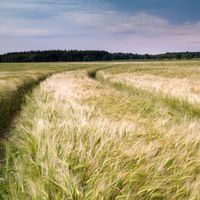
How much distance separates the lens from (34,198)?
8.80 ft

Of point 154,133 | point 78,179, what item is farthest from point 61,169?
point 154,133

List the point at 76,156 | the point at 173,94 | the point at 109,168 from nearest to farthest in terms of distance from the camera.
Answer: the point at 109,168
the point at 76,156
the point at 173,94

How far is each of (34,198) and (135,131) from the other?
173 centimetres

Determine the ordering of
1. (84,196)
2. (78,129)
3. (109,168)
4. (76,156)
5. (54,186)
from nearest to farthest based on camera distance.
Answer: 1. (84,196)
2. (54,186)
3. (109,168)
4. (76,156)
5. (78,129)

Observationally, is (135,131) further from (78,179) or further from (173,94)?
(173,94)

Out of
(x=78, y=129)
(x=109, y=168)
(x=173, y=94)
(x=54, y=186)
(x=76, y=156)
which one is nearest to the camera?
(x=54, y=186)

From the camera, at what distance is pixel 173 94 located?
37.2ft

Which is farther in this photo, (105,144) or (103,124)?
(103,124)

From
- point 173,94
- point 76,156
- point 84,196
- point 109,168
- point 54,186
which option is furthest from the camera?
point 173,94

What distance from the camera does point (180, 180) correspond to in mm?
2887

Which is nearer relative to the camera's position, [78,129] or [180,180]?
[180,180]

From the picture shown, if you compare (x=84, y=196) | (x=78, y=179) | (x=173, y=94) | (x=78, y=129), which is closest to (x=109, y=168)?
(x=78, y=179)

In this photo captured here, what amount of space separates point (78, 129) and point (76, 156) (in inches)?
30.1

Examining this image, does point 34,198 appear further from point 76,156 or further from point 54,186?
point 76,156
